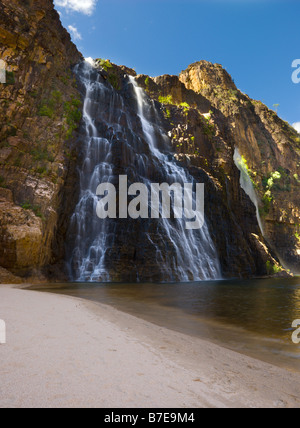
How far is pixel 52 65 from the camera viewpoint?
23.8 m

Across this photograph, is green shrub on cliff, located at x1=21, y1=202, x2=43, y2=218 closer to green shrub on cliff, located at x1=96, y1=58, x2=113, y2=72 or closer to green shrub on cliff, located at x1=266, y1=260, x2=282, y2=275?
green shrub on cliff, located at x1=96, y1=58, x2=113, y2=72

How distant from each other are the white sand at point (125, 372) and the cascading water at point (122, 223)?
1371cm

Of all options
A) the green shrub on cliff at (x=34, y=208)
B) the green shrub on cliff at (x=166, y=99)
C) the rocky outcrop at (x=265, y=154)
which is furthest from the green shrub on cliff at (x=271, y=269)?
the green shrub on cliff at (x=166, y=99)

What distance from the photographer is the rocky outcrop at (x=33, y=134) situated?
15.1 metres

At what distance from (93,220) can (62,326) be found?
50.7 feet

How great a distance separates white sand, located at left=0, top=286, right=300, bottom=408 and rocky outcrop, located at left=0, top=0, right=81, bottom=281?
11542mm

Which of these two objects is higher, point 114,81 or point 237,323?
point 114,81

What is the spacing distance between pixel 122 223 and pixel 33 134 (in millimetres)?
9090

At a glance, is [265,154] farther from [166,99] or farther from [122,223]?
[122,223]

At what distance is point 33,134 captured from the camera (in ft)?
63.6

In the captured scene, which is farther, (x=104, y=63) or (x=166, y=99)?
(x=166, y=99)

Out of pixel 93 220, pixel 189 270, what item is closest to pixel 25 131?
pixel 93 220

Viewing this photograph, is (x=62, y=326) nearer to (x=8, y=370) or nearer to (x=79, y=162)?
(x=8, y=370)

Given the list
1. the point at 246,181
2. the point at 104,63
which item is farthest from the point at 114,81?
the point at 246,181
